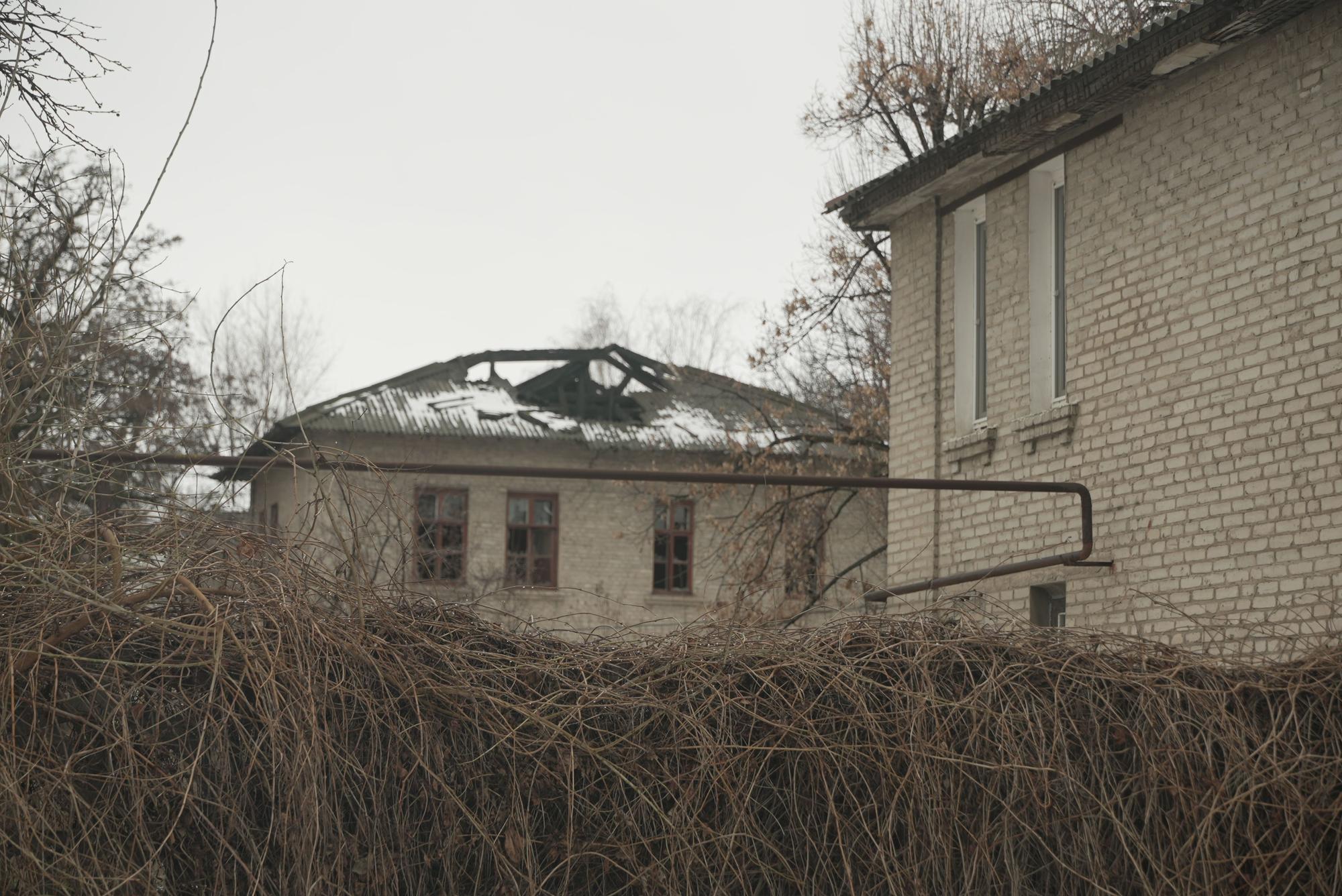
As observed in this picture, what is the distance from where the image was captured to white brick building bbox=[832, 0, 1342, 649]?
23.8ft

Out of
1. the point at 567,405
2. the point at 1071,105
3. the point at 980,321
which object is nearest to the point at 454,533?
the point at 567,405

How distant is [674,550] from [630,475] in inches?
785

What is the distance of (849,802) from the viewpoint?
15.4 feet

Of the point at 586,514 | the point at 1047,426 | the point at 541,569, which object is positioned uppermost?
the point at 1047,426

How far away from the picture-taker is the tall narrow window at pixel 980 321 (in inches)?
411

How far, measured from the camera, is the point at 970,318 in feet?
35.0

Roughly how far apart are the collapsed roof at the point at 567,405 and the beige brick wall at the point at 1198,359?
45.3ft

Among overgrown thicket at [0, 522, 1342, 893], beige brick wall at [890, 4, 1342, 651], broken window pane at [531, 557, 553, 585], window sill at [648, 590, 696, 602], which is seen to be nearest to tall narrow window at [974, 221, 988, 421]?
beige brick wall at [890, 4, 1342, 651]

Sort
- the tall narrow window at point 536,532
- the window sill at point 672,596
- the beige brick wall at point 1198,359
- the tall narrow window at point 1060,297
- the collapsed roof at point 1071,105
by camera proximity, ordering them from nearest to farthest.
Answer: the beige brick wall at point 1198,359, the collapsed roof at point 1071,105, the tall narrow window at point 1060,297, the window sill at point 672,596, the tall narrow window at point 536,532

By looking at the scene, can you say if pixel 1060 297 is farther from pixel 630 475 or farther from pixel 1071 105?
pixel 630 475

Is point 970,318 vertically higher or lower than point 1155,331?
higher

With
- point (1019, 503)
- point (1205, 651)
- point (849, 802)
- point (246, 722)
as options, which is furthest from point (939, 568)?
point (246, 722)

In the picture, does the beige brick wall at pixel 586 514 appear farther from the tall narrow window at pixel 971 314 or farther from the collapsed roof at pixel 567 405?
the tall narrow window at pixel 971 314

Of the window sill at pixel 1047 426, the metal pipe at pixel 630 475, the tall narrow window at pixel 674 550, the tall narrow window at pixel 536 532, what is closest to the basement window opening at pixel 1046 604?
the metal pipe at pixel 630 475
